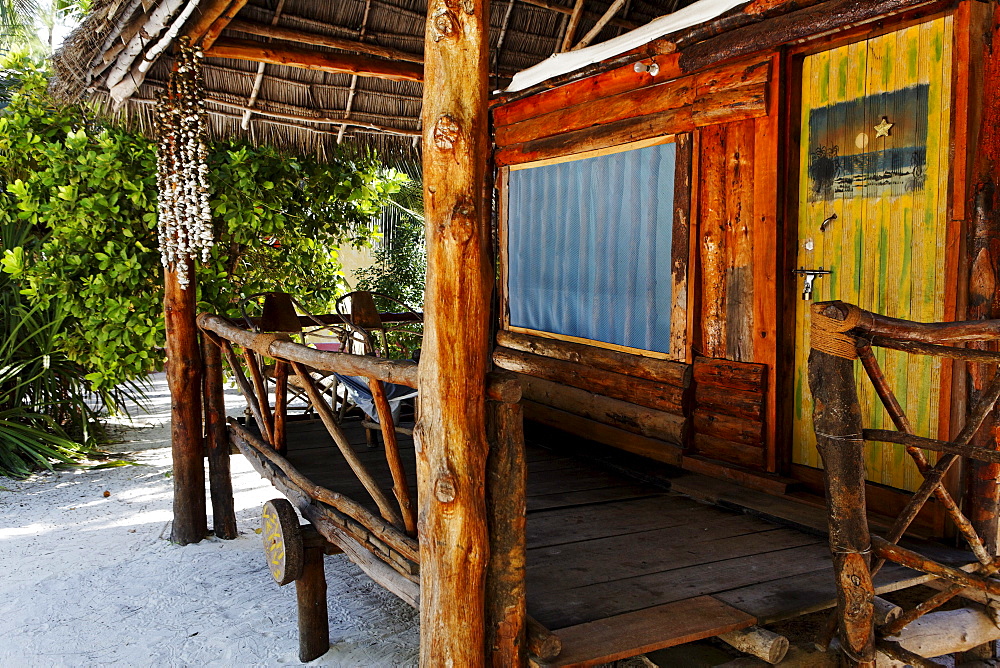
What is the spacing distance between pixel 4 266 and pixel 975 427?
7.31 metres

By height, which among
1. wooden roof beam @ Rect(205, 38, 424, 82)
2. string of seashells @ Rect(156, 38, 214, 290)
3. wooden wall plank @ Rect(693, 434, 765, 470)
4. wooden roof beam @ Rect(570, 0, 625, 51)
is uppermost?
wooden roof beam @ Rect(570, 0, 625, 51)

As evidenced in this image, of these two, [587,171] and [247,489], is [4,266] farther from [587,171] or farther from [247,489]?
[587,171]

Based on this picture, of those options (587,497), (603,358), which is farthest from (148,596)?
(603,358)

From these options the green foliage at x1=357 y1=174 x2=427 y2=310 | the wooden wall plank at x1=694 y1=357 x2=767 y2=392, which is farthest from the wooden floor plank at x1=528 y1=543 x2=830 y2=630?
the green foliage at x1=357 y1=174 x2=427 y2=310

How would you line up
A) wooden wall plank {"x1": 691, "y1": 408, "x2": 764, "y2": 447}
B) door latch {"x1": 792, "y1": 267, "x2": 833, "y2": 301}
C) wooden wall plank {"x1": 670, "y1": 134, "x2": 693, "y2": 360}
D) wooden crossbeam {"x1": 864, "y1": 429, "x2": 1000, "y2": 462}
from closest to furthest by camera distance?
wooden crossbeam {"x1": 864, "y1": 429, "x2": 1000, "y2": 462} < door latch {"x1": 792, "y1": 267, "x2": 833, "y2": 301} < wooden wall plank {"x1": 691, "y1": 408, "x2": 764, "y2": 447} < wooden wall plank {"x1": 670, "y1": 134, "x2": 693, "y2": 360}

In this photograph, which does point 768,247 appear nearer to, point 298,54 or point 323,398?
point 323,398

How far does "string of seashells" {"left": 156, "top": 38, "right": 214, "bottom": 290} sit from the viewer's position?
5136 millimetres

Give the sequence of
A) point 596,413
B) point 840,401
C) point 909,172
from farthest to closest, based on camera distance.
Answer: point 596,413 < point 909,172 < point 840,401

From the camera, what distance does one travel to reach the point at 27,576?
5.14 m

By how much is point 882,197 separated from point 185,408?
14.7 ft

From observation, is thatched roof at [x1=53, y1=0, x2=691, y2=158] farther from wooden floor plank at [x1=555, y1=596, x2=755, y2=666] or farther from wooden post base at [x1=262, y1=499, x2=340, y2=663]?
wooden floor plank at [x1=555, y1=596, x2=755, y2=666]

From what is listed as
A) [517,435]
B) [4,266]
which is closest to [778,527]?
[517,435]

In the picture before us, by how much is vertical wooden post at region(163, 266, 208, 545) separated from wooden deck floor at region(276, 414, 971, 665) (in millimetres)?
1624

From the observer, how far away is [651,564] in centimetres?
310
